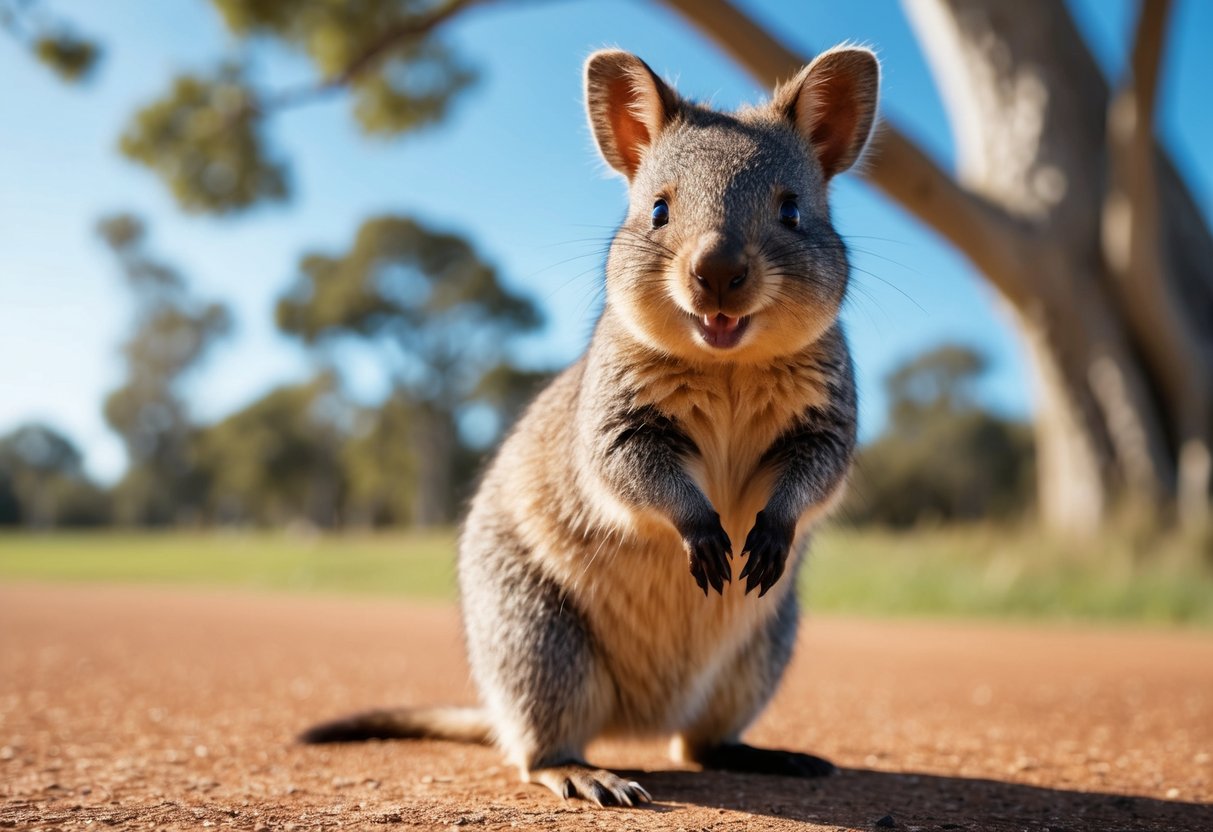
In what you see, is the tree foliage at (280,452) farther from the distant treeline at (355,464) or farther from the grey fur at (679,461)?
the grey fur at (679,461)

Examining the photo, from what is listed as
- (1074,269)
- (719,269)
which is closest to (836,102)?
(719,269)

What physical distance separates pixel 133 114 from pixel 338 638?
966 cm

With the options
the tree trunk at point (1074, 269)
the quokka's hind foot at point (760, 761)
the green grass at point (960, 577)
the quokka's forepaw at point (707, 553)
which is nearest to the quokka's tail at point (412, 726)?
the quokka's hind foot at point (760, 761)

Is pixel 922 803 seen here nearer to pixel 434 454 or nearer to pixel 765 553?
pixel 765 553

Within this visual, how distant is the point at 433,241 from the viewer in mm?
38156

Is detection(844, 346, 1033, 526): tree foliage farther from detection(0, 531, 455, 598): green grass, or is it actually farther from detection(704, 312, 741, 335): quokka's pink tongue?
detection(704, 312, 741, 335): quokka's pink tongue

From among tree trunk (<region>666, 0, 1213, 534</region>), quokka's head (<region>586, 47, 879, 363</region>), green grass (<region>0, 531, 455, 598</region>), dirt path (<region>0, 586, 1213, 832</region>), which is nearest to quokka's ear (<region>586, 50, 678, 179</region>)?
quokka's head (<region>586, 47, 879, 363</region>)

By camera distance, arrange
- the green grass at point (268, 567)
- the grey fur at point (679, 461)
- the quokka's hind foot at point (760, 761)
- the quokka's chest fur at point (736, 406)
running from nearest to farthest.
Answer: the grey fur at point (679, 461), the quokka's chest fur at point (736, 406), the quokka's hind foot at point (760, 761), the green grass at point (268, 567)

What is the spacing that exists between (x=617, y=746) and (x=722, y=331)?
2279 mm

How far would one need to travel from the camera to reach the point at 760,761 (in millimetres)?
3779

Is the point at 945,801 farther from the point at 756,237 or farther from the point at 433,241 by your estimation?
the point at 433,241

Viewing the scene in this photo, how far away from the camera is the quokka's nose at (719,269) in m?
2.98

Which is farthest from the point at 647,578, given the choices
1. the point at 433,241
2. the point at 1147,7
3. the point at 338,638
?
the point at 433,241

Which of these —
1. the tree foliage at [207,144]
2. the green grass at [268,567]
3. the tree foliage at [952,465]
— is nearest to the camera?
the tree foliage at [207,144]
